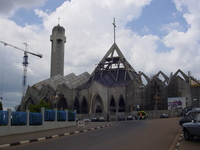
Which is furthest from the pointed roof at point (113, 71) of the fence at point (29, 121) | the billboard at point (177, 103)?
the fence at point (29, 121)

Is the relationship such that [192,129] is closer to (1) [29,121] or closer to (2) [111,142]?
(2) [111,142]

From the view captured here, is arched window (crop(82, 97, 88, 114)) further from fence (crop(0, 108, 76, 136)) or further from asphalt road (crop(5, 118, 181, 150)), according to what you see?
asphalt road (crop(5, 118, 181, 150))

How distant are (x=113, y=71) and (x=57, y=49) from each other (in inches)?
1316

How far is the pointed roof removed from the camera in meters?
80.1

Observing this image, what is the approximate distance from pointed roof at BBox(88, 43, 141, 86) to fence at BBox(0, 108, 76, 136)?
49966 millimetres

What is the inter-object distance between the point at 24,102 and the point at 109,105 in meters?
27.0

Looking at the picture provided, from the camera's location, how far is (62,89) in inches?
3004

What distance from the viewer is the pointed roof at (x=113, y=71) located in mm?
80062

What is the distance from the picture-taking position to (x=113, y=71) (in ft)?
285

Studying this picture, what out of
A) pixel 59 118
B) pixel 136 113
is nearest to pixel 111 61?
pixel 136 113

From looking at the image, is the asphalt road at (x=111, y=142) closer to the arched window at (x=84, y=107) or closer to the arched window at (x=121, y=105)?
the arched window at (x=121, y=105)

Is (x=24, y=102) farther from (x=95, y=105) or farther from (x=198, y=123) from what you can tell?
(x=198, y=123)

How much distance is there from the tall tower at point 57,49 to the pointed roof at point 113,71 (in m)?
24.8

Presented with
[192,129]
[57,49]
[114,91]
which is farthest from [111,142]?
[57,49]
